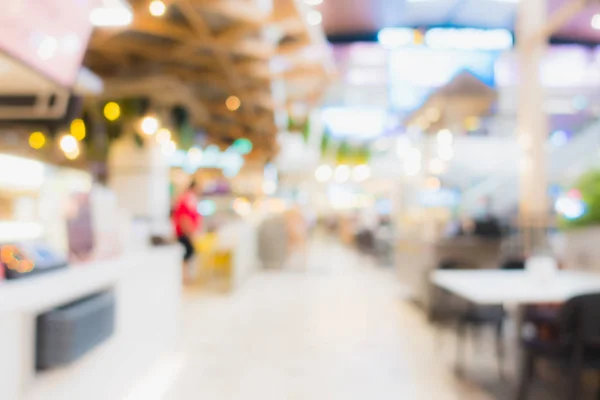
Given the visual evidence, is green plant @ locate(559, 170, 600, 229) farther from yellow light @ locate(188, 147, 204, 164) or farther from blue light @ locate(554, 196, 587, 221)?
yellow light @ locate(188, 147, 204, 164)

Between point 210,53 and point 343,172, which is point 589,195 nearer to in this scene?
point 210,53

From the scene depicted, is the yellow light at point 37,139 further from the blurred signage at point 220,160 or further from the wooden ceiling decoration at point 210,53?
the blurred signage at point 220,160

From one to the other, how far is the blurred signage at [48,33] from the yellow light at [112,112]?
145 inches

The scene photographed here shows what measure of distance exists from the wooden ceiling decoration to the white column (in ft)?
9.55

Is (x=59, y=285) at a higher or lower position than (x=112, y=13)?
lower

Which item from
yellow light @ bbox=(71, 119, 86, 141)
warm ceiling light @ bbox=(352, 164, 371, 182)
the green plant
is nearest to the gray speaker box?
the green plant

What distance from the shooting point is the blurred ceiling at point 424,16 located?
1398 centimetres

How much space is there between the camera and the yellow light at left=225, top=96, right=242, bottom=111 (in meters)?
10.5

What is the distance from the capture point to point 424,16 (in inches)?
601

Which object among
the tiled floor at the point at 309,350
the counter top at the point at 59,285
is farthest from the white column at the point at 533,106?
the counter top at the point at 59,285

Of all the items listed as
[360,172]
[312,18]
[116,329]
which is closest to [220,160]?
[360,172]

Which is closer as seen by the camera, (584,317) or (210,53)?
(584,317)

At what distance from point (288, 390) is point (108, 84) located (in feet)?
21.1

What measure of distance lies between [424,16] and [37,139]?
1297 cm
